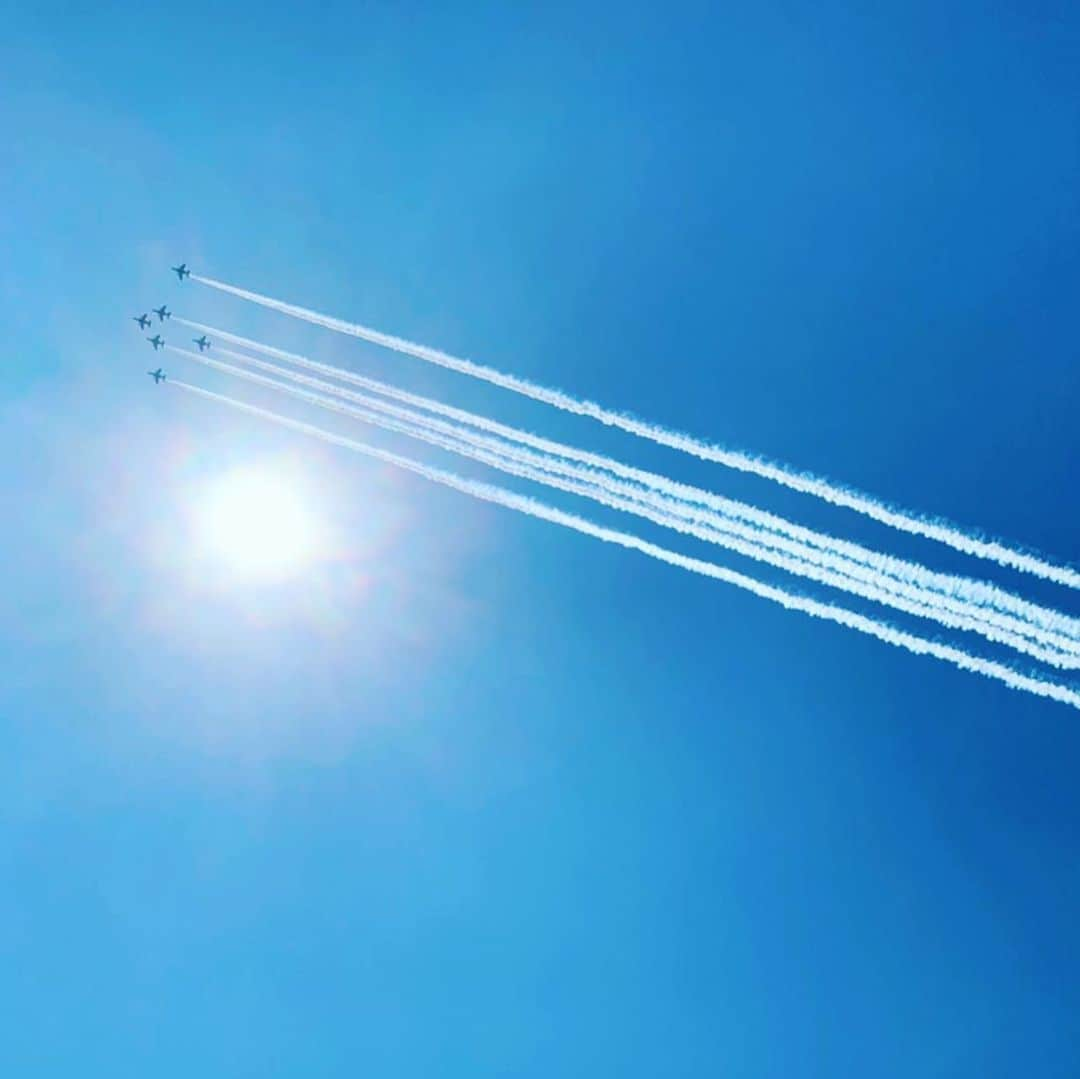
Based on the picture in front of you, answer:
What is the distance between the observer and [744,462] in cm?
2517

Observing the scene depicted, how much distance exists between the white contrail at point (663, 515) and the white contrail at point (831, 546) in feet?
0.77

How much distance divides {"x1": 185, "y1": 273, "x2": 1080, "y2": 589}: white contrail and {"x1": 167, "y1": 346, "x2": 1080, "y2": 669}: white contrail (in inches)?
68.4

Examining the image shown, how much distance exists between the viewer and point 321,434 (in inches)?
1117

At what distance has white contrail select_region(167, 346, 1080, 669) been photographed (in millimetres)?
21328

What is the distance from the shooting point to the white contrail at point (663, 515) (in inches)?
840

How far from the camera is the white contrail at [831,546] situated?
20.8 meters

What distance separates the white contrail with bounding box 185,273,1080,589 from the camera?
72.6 feet

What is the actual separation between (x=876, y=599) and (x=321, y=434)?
17664 mm

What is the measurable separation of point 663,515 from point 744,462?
9.20 feet

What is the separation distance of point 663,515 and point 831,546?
15.5ft

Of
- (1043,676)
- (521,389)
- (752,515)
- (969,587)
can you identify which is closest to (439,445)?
(521,389)

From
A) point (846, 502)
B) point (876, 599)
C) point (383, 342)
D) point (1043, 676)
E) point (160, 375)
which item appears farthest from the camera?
point (160, 375)

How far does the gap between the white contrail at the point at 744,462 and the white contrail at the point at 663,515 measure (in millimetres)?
1738

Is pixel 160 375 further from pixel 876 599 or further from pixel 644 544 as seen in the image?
pixel 876 599
